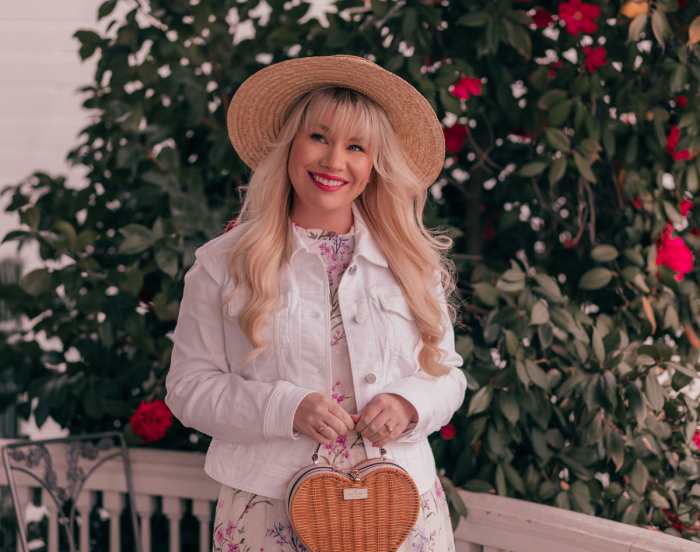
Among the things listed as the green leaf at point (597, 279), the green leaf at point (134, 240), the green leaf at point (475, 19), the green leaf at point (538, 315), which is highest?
the green leaf at point (475, 19)

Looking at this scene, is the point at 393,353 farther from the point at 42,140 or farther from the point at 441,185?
the point at 42,140

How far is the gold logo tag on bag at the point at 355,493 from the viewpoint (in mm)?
1029

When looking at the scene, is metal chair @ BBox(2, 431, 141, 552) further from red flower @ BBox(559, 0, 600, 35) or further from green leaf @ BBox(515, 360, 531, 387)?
red flower @ BBox(559, 0, 600, 35)

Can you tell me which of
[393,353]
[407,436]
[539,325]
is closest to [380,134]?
[393,353]

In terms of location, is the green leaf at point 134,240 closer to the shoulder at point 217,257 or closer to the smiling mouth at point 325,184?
the shoulder at point 217,257

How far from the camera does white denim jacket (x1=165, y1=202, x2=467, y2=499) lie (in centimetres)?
109

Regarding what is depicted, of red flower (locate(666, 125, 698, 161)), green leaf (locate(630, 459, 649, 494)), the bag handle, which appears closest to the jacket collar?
the bag handle

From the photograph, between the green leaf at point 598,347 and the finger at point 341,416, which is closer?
the finger at point 341,416

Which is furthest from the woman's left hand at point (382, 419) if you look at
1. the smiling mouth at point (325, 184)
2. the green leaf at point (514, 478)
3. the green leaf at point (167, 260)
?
the green leaf at point (167, 260)

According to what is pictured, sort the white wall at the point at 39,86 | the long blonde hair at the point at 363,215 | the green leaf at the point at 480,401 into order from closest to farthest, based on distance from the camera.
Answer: the long blonde hair at the point at 363,215
the green leaf at the point at 480,401
the white wall at the point at 39,86

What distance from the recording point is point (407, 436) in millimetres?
1125

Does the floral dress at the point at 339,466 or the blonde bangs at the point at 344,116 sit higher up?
the blonde bangs at the point at 344,116

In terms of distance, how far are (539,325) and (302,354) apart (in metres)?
0.67

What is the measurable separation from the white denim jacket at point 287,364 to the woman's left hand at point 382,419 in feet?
0.07
